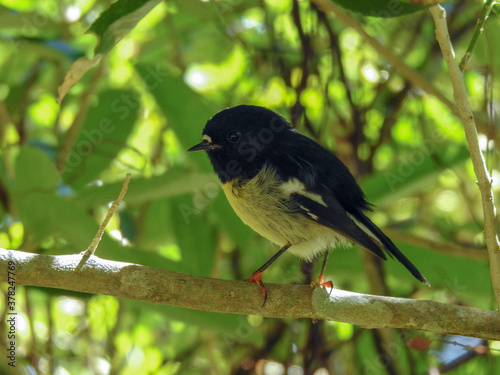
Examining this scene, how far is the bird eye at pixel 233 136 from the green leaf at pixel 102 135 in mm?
564

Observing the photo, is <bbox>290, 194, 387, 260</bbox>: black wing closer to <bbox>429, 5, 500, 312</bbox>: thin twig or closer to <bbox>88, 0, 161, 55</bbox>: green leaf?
<bbox>429, 5, 500, 312</bbox>: thin twig

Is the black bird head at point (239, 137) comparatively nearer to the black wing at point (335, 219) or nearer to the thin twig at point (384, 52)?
the black wing at point (335, 219)

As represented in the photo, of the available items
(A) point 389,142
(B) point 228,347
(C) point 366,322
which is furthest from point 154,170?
(C) point 366,322

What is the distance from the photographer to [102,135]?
10.4 ft

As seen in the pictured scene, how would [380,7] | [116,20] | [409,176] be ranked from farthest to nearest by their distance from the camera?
[409,176] < [380,7] < [116,20]

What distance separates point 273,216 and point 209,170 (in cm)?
46

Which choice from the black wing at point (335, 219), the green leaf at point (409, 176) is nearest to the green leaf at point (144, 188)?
the black wing at point (335, 219)

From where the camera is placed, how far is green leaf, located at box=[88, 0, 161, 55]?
179 centimetres

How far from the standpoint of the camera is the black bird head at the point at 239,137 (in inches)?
115

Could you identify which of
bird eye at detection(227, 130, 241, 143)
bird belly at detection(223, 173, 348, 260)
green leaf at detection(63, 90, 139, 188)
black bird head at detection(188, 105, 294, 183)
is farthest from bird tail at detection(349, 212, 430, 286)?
green leaf at detection(63, 90, 139, 188)

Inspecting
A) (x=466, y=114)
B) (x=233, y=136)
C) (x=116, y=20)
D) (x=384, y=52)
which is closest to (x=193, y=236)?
(x=233, y=136)

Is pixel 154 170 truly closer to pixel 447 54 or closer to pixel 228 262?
pixel 228 262

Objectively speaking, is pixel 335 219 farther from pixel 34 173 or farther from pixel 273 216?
pixel 34 173

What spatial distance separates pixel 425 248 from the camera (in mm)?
3115
